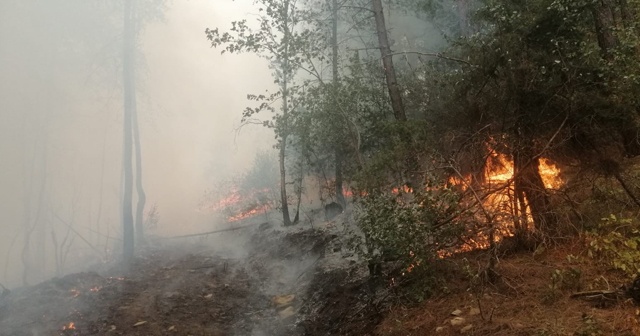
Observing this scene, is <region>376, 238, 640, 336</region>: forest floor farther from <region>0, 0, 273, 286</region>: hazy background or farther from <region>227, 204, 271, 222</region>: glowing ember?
<region>227, 204, 271, 222</region>: glowing ember

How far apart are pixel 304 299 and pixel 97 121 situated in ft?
100

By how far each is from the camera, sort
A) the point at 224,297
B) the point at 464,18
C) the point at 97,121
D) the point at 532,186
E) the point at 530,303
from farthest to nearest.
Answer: the point at 97,121 < the point at 464,18 < the point at 224,297 < the point at 532,186 < the point at 530,303

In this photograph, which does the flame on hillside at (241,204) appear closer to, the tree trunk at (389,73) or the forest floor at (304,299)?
the forest floor at (304,299)

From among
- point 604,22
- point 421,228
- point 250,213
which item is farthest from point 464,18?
point 250,213

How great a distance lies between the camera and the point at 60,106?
27.2 metres

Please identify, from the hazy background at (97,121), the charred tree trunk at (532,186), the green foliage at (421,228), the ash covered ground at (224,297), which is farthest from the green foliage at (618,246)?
the hazy background at (97,121)

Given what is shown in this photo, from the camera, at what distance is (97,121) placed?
34.1 m

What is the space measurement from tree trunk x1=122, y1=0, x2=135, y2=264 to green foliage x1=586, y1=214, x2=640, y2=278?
50.4ft

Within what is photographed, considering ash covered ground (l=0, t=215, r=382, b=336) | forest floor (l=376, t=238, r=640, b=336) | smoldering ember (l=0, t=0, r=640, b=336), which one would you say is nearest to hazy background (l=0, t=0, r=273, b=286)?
ash covered ground (l=0, t=215, r=382, b=336)

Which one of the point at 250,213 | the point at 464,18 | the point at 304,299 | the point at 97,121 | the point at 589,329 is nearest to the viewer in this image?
the point at 589,329

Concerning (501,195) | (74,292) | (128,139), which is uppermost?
(128,139)

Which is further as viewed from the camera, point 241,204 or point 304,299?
point 241,204

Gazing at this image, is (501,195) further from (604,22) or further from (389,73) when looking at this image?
(389,73)

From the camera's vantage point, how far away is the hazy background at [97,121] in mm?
22672
